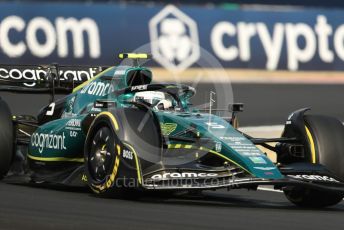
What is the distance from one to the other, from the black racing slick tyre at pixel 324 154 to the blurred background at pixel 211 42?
9242 mm

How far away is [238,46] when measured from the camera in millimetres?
23750

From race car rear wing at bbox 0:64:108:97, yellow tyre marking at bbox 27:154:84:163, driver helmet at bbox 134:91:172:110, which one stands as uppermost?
race car rear wing at bbox 0:64:108:97

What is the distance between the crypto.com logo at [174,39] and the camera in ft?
74.8

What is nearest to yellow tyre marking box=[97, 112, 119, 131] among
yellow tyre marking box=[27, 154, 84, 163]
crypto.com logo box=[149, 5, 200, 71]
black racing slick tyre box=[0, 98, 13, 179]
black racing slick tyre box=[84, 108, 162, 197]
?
black racing slick tyre box=[84, 108, 162, 197]

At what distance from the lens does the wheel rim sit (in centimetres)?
1016

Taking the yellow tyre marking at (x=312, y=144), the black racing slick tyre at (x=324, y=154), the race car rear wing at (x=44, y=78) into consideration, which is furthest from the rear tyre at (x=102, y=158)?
the race car rear wing at (x=44, y=78)

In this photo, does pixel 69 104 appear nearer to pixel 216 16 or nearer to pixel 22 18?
pixel 22 18

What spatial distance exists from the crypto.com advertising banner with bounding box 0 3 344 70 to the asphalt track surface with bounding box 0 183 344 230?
10405mm

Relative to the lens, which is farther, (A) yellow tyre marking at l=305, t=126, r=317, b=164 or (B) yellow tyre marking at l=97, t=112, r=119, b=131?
(A) yellow tyre marking at l=305, t=126, r=317, b=164

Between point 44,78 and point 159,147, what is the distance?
11.6 ft

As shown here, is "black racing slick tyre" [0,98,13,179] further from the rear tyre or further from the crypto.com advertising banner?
the crypto.com advertising banner

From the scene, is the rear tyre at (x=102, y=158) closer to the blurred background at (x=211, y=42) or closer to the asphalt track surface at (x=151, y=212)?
the asphalt track surface at (x=151, y=212)

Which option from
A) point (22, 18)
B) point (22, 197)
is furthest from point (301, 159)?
point (22, 18)

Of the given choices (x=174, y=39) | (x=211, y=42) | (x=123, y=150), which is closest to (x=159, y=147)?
(x=123, y=150)
